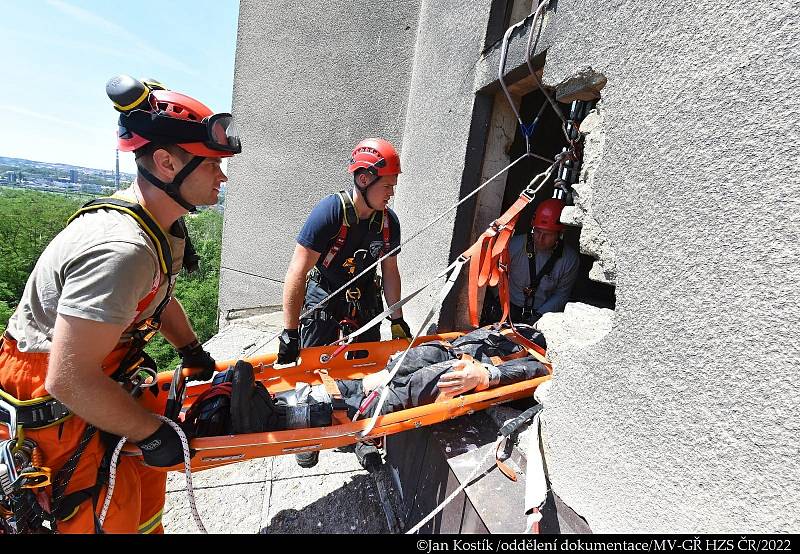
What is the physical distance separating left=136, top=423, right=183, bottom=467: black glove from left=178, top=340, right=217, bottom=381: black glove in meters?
0.72

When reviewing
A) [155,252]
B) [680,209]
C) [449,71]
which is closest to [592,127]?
[680,209]

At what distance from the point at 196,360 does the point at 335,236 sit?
49.7 inches

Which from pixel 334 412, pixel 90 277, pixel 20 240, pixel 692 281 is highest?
pixel 692 281

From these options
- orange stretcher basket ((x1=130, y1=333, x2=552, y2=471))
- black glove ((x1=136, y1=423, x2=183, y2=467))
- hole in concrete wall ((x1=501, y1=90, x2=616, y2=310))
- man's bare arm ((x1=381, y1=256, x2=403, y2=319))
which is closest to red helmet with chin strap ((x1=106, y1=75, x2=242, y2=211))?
black glove ((x1=136, y1=423, x2=183, y2=467))

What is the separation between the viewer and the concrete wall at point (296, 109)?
5930 mm

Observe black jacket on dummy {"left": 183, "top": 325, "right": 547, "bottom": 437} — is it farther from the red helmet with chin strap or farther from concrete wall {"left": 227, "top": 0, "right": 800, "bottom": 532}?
the red helmet with chin strap

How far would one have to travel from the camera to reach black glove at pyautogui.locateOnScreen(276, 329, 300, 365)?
2619mm

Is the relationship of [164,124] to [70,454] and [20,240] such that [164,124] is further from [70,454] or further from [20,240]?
[20,240]

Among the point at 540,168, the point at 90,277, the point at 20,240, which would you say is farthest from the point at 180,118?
the point at 20,240

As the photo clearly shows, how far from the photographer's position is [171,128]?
5.24 feet

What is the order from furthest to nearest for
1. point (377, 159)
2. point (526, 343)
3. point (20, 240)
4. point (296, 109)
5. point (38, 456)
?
point (20, 240)
point (296, 109)
point (377, 159)
point (526, 343)
point (38, 456)

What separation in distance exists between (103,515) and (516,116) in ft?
11.4

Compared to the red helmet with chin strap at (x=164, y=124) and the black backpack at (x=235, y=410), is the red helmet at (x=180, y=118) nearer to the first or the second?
the red helmet with chin strap at (x=164, y=124)

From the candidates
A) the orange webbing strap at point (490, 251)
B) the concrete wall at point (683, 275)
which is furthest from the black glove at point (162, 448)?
the orange webbing strap at point (490, 251)
